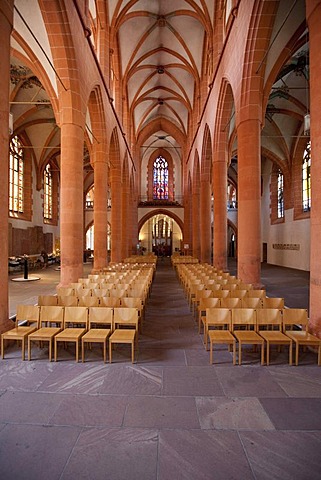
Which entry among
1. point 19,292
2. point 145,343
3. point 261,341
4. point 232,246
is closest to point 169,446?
point 261,341

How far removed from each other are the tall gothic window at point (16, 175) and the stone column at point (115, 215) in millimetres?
7837

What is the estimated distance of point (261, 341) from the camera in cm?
470

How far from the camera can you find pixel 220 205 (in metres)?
14.9

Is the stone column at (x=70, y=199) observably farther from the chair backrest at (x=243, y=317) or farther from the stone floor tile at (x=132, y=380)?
the chair backrest at (x=243, y=317)

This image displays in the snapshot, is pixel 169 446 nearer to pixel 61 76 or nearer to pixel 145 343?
pixel 145 343

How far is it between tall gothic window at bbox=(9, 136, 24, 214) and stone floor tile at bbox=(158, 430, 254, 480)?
2166cm

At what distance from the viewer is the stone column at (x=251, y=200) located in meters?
9.62

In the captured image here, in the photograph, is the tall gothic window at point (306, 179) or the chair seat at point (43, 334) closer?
the chair seat at point (43, 334)

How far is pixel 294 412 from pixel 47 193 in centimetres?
2879

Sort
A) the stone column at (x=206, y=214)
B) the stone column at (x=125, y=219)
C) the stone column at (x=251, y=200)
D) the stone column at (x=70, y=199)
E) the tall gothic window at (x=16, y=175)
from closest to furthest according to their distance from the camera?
the stone column at (x=251, y=200) → the stone column at (x=70, y=199) → the stone column at (x=206, y=214) → the tall gothic window at (x=16, y=175) → the stone column at (x=125, y=219)

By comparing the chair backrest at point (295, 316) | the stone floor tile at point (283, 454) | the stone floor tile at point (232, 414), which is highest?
the chair backrest at point (295, 316)

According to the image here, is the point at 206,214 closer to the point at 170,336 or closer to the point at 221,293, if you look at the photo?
the point at 221,293

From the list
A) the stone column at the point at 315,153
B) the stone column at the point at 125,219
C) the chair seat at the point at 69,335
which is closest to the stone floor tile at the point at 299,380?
the stone column at the point at 315,153

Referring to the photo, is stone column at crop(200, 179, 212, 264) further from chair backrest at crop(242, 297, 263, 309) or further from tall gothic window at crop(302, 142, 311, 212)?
chair backrest at crop(242, 297, 263, 309)
